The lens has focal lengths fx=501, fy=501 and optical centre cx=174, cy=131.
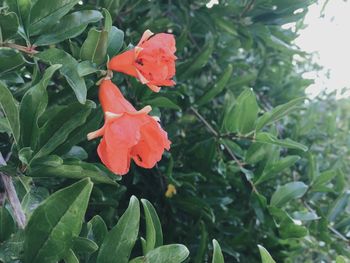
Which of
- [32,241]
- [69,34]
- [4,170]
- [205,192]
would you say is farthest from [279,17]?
[32,241]

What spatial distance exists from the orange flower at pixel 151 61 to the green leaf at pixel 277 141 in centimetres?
45

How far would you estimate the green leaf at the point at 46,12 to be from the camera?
934 mm

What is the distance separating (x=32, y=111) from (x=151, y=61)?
23cm

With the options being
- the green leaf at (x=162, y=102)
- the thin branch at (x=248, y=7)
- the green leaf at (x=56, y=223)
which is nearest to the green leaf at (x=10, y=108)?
the green leaf at (x=56, y=223)

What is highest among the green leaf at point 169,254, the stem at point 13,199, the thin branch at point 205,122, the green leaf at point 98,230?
the green leaf at point 169,254

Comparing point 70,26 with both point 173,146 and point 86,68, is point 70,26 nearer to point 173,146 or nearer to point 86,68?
point 86,68

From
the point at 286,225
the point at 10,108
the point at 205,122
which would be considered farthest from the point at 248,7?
the point at 10,108

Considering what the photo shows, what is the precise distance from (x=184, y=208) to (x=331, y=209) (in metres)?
0.55

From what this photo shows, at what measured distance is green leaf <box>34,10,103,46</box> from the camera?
38.4 inches

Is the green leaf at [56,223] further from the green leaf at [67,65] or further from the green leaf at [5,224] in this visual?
the green leaf at [67,65]

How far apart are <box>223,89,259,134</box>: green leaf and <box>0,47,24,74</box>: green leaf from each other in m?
0.66

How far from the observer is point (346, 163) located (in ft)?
9.05

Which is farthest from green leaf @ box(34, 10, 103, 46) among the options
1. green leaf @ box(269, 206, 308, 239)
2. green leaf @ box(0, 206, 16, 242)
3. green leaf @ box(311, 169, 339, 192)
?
green leaf @ box(311, 169, 339, 192)

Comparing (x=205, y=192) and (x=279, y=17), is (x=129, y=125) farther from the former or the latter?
(x=279, y=17)
